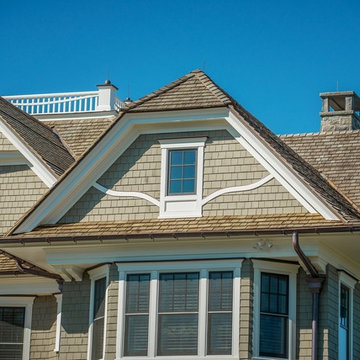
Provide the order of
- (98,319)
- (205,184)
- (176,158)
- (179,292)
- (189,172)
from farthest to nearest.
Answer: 1. (176,158)
2. (189,172)
3. (205,184)
4. (98,319)
5. (179,292)

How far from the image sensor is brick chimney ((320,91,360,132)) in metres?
38.2

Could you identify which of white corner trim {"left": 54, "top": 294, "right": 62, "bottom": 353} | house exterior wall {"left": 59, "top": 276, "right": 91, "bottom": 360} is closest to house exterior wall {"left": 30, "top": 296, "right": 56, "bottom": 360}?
white corner trim {"left": 54, "top": 294, "right": 62, "bottom": 353}

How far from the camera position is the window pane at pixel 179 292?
1126 inches

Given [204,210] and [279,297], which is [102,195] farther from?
[279,297]

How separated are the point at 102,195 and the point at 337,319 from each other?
571cm

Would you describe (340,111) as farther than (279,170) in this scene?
Yes

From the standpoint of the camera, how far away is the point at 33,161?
33.4 metres

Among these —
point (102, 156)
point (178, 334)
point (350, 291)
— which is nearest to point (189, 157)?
point (102, 156)

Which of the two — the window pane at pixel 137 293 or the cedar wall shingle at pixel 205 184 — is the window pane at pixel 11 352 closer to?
the cedar wall shingle at pixel 205 184

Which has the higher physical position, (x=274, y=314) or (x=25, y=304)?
(x=25, y=304)

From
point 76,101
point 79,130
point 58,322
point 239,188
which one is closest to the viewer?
point 239,188

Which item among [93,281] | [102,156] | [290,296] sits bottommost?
[290,296]

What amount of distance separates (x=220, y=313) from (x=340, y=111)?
11.5 meters

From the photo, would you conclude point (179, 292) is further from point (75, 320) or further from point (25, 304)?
point (25, 304)
